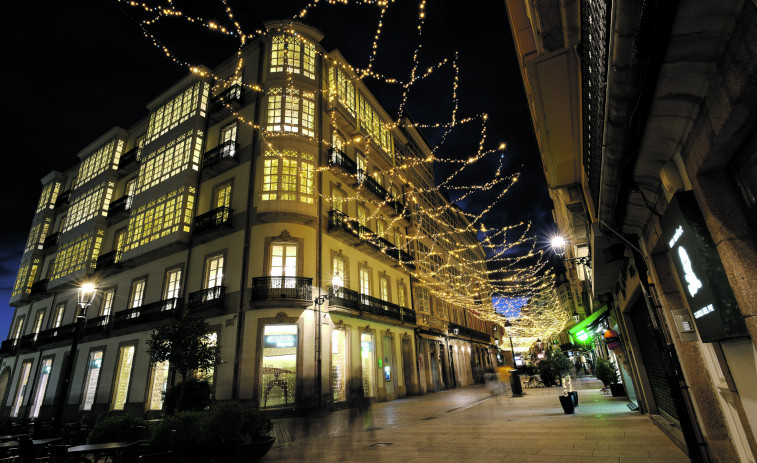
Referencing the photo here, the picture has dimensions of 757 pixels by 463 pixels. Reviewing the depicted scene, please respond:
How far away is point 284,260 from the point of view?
53.5 feet

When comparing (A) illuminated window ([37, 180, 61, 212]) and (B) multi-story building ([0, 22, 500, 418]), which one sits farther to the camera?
(A) illuminated window ([37, 180, 61, 212])

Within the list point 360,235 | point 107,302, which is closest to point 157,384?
point 107,302

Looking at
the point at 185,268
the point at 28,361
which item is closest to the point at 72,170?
the point at 28,361

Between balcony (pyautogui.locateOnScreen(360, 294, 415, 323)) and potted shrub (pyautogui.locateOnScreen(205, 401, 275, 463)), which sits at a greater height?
balcony (pyautogui.locateOnScreen(360, 294, 415, 323))

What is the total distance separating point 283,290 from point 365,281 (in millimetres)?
6481

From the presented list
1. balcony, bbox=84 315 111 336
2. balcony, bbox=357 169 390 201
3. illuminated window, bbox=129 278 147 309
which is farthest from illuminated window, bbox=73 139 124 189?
balcony, bbox=357 169 390 201

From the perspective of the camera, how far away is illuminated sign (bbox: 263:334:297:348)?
14.9 metres

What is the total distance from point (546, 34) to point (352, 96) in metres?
18.6

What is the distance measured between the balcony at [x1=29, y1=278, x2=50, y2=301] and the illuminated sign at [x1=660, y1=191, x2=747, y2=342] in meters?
36.9

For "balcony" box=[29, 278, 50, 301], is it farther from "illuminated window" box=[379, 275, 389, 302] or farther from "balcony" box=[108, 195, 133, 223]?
"illuminated window" box=[379, 275, 389, 302]

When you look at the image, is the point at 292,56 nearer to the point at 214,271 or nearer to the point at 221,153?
the point at 221,153

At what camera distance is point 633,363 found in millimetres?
9109

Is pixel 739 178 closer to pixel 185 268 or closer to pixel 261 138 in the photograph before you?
pixel 261 138

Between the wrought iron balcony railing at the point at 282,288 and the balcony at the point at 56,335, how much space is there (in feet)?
55.5
